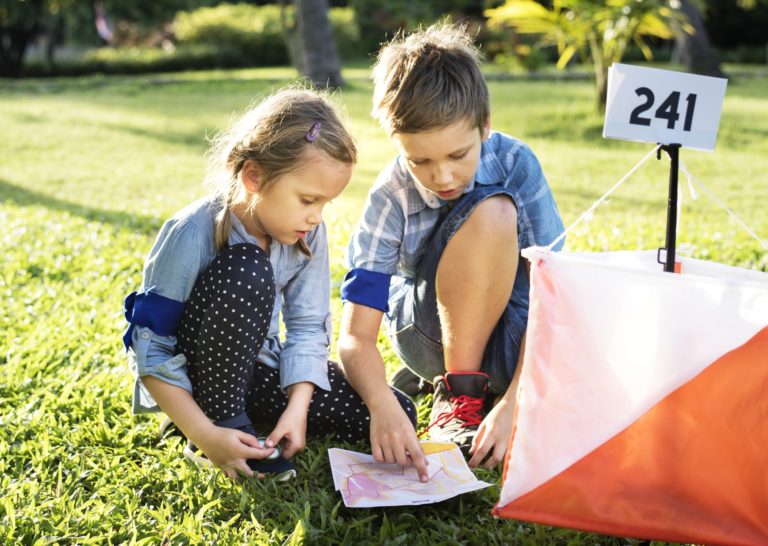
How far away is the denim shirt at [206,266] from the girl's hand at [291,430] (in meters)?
0.08

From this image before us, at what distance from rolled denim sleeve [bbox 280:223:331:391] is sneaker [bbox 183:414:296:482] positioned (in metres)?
0.13

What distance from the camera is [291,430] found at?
1.84 metres

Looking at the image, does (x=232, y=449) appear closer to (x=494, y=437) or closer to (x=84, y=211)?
(x=494, y=437)

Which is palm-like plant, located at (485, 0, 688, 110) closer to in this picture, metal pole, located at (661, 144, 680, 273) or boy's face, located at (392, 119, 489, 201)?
boy's face, located at (392, 119, 489, 201)

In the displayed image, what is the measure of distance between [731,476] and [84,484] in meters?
1.29

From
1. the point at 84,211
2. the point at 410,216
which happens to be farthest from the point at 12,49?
the point at 410,216

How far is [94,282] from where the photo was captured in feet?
10.5

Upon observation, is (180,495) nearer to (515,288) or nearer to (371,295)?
(371,295)

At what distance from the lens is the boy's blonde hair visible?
1.82 meters

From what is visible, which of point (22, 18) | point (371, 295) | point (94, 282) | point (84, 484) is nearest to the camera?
point (84, 484)

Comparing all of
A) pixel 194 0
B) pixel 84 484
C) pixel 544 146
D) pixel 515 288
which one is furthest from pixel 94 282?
pixel 194 0

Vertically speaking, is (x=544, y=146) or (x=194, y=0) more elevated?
(x=194, y=0)

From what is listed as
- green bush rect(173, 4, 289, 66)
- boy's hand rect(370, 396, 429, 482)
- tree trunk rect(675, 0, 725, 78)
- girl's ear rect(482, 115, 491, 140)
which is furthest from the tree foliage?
boy's hand rect(370, 396, 429, 482)

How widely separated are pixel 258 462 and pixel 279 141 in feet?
2.24
